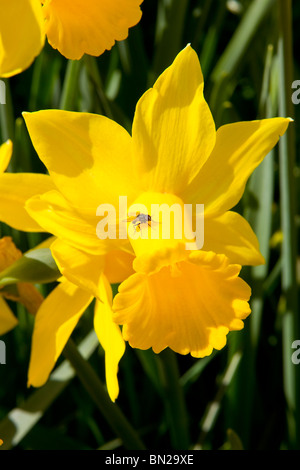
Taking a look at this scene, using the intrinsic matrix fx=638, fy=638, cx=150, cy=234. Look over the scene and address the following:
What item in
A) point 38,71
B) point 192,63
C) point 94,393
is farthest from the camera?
point 38,71

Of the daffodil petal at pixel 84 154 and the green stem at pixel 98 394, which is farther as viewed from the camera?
the green stem at pixel 98 394

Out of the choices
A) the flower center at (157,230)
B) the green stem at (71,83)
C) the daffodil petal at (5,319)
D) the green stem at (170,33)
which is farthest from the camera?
the green stem at (170,33)

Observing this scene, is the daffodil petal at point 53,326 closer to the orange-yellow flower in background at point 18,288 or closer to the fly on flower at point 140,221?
the orange-yellow flower in background at point 18,288

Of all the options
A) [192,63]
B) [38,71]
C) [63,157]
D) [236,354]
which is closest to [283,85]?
[192,63]

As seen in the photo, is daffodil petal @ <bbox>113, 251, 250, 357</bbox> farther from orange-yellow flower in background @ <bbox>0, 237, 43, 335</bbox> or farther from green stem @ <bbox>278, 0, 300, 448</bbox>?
green stem @ <bbox>278, 0, 300, 448</bbox>

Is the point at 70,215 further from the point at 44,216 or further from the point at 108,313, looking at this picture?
the point at 108,313

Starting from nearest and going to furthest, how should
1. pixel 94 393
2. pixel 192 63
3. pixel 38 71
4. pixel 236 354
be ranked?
pixel 192 63
pixel 94 393
pixel 236 354
pixel 38 71

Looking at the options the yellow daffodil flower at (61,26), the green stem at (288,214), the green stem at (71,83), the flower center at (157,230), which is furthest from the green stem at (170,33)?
the flower center at (157,230)
